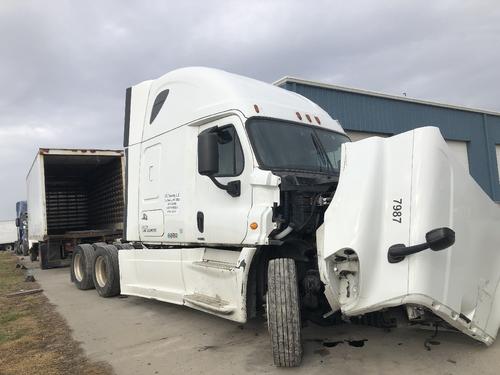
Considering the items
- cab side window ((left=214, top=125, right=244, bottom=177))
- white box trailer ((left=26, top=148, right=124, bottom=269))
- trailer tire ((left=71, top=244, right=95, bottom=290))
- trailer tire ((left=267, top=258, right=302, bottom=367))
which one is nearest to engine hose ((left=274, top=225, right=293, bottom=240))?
trailer tire ((left=267, top=258, right=302, bottom=367))

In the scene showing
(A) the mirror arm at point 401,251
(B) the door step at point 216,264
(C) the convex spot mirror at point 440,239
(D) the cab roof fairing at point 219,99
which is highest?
(D) the cab roof fairing at point 219,99

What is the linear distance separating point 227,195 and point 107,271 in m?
4.34

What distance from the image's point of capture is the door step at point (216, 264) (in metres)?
5.17

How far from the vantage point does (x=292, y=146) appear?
5367 mm

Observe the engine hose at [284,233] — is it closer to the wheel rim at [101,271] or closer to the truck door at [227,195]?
the truck door at [227,195]

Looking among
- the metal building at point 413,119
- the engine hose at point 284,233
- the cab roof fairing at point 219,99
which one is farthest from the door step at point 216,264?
the metal building at point 413,119

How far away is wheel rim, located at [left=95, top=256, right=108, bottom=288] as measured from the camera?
898cm

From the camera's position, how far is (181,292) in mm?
6047

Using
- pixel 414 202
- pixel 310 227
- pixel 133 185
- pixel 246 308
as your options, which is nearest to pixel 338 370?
pixel 246 308

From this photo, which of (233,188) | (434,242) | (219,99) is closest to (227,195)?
(233,188)

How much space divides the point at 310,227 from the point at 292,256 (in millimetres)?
373

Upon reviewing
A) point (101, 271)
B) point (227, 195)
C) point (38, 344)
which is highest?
point (227, 195)

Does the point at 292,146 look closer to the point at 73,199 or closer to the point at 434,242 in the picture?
the point at 434,242

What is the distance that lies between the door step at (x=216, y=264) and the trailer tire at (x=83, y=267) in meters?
4.52
